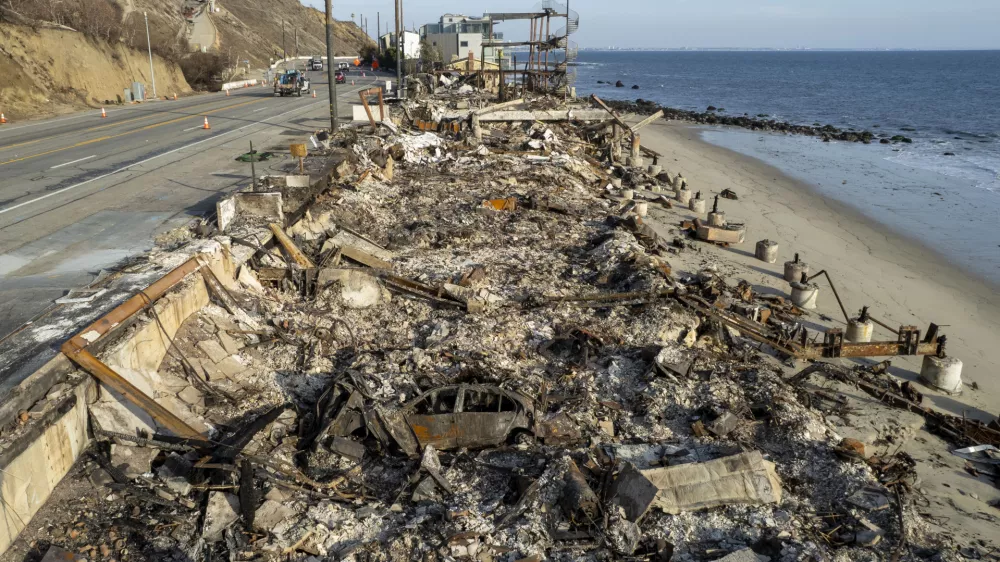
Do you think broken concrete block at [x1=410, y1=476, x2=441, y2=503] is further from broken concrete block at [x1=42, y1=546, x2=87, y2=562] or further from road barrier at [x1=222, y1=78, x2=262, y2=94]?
road barrier at [x1=222, y1=78, x2=262, y2=94]

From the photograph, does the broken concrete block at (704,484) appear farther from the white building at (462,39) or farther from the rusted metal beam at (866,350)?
the white building at (462,39)

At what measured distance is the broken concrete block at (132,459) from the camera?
269 inches

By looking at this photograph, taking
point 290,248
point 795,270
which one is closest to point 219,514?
point 290,248

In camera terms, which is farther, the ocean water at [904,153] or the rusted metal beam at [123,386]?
the ocean water at [904,153]

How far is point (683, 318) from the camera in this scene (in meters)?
11.1

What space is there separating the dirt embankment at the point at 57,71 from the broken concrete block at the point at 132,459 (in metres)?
28.7

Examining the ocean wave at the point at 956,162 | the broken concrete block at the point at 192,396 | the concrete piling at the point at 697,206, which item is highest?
the ocean wave at the point at 956,162

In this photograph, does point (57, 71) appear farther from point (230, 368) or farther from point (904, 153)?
point (904, 153)

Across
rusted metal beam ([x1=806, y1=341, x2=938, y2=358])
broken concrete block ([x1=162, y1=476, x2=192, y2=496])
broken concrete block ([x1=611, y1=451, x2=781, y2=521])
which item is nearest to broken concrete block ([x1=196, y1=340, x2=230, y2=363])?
broken concrete block ([x1=162, y1=476, x2=192, y2=496])

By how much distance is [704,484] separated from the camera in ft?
22.8

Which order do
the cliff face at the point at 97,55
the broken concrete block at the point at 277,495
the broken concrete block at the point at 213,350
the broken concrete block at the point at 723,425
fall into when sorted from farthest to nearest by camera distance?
the cliff face at the point at 97,55 → the broken concrete block at the point at 213,350 → the broken concrete block at the point at 723,425 → the broken concrete block at the point at 277,495

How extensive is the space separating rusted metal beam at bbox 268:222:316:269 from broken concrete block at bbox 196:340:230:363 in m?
3.23

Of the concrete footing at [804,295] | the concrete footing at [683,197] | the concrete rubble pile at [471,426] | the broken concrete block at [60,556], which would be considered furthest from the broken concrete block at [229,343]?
the concrete footing at [683,197]

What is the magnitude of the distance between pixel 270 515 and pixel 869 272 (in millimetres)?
15729
